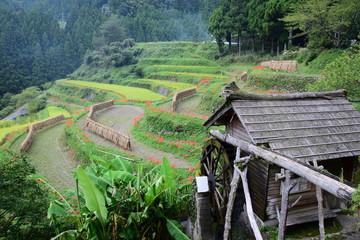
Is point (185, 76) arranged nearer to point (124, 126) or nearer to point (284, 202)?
point (124, 126)

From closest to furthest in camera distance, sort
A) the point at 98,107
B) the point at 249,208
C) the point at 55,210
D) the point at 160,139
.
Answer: the point at 249,208 → the point at 55,210 → the point at 160,139 → the point at 98,107

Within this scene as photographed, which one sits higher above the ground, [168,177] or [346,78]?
[346,78]

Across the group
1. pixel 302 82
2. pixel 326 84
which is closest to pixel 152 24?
pixel 302 82

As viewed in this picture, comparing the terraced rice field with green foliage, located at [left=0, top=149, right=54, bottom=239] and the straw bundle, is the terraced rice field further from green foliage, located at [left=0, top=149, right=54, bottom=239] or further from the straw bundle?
green foliage, located at [left=0, top=149, right=54, bottom=239]

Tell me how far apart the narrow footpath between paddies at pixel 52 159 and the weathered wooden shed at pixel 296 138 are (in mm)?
13051

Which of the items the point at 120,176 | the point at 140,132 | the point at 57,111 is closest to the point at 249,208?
the point at 120,176

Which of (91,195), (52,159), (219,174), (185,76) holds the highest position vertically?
(91,195)

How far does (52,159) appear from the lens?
21406 millimetres

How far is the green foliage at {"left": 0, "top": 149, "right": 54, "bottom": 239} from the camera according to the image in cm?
809

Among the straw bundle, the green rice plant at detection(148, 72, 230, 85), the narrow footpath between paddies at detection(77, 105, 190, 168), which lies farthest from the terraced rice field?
the green rice plant at detection(148, 72, 230, 85)

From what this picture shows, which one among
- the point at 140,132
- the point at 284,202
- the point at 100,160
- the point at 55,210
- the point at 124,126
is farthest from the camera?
the point at 124,126

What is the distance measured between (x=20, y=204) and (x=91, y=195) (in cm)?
287

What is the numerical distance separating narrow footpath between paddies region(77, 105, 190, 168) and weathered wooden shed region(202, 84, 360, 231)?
29.7 ft

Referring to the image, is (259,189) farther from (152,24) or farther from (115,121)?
(152,24)
